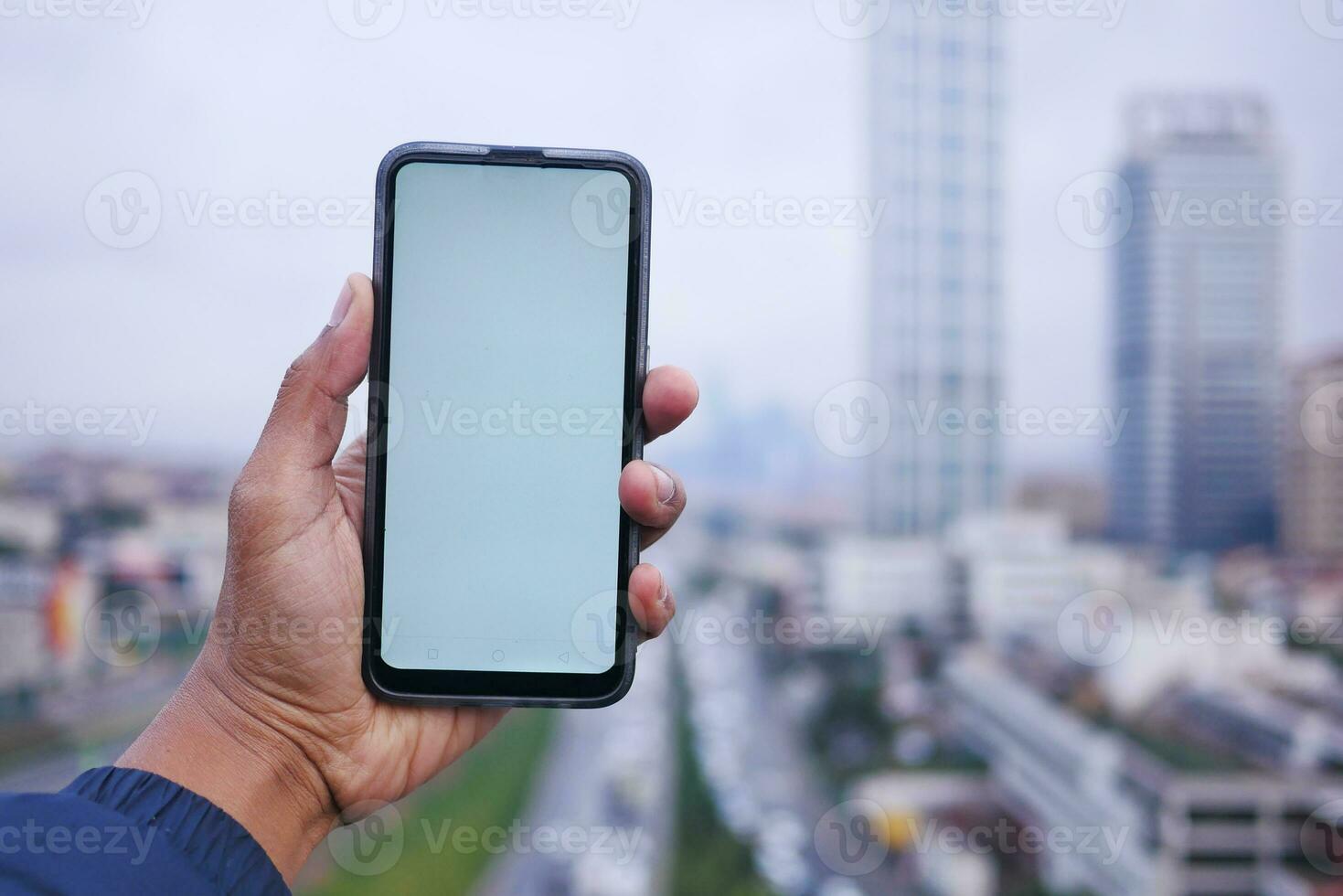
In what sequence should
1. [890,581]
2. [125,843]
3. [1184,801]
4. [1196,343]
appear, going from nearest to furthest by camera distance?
[125,843]
[1184,801]
[890,581]
[1196,343]

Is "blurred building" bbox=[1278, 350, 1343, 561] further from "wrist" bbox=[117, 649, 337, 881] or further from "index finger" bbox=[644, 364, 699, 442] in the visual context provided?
"wrist" bbox=[117, 649, 337, 881]

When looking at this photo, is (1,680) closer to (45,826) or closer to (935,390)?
(45,826)

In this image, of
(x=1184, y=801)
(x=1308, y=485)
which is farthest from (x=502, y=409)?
(x=1308, y=485)

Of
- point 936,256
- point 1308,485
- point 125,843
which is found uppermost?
point 936,256

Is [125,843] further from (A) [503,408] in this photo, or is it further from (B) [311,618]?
(A) [503,408]

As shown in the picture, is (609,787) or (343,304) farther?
(609,787)

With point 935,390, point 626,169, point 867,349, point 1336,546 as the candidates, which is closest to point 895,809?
point 1336,546
